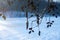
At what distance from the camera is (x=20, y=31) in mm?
2617

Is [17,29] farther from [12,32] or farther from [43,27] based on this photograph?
[43,27]

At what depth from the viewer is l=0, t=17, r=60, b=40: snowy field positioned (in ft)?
7.78

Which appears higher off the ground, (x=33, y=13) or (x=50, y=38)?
(x=33, y=13)

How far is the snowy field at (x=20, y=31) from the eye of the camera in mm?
2371

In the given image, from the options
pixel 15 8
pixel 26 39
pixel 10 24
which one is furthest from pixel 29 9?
pixel 10 24

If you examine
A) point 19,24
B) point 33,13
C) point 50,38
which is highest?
point 33,13

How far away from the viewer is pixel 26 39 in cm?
230

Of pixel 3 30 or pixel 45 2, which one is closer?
pixel 45 2

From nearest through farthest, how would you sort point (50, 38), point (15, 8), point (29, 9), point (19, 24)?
1. point (29, 9)
2. point (15, 8)
3. point (50, 38)
4. point (19, 24)

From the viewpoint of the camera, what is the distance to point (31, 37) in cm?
238

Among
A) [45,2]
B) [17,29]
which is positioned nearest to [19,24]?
[17,29]

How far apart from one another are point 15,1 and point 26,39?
1.20 meters

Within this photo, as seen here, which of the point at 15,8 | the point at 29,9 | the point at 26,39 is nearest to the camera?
the point at 29,9

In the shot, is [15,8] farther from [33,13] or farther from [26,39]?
[26,39]
